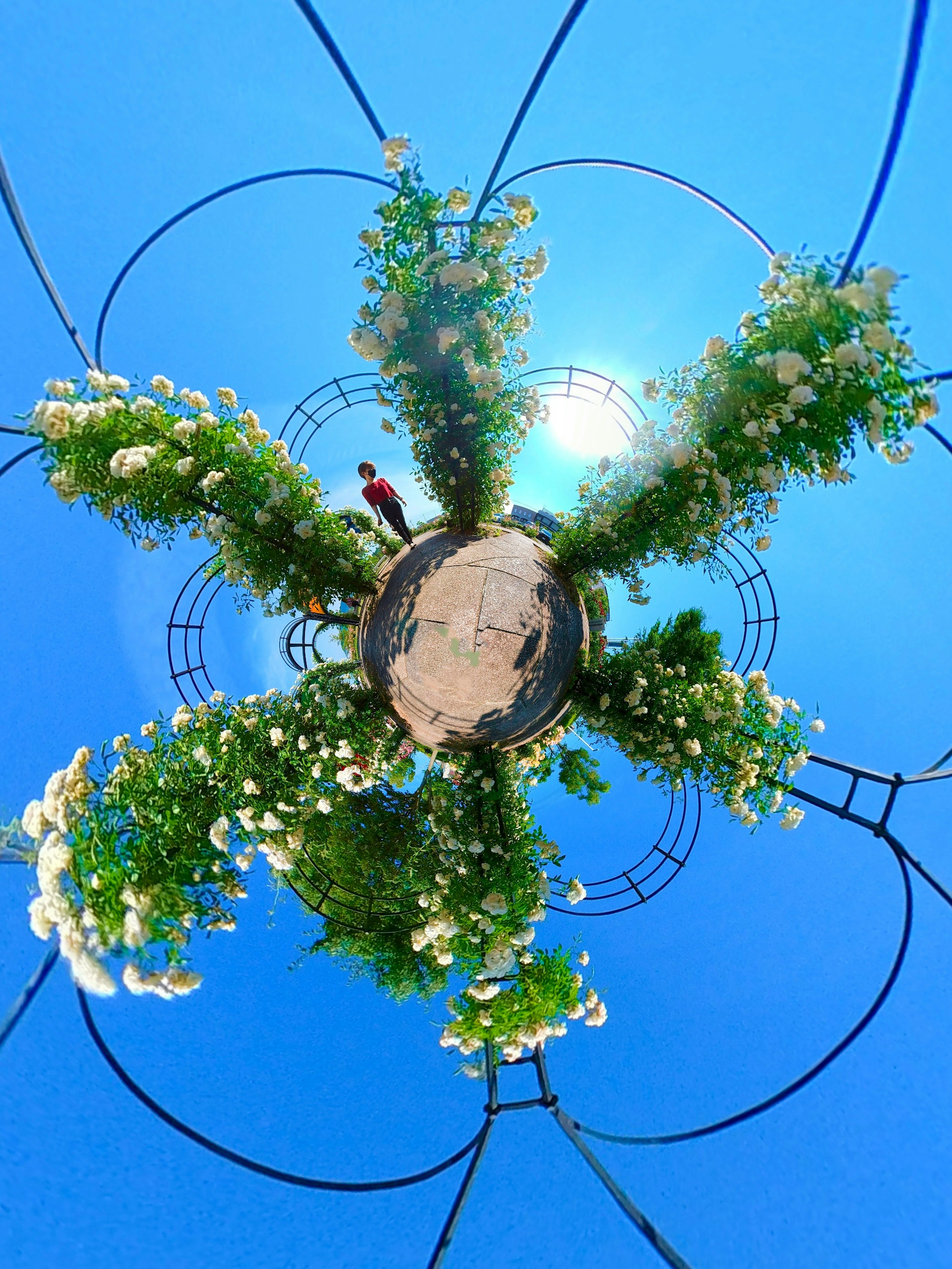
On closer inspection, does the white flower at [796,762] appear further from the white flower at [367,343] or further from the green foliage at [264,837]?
the white flower at [367,343]

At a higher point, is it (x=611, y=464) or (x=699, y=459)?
(x=611, y=464)

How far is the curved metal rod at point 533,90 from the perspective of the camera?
2953 mm

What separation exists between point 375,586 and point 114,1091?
14.7ft

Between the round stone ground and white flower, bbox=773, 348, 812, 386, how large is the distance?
2.32 meters

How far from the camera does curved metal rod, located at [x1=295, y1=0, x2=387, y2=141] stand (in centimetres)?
294

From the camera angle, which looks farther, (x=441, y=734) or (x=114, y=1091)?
(x=441, y=734)

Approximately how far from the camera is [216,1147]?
403cm

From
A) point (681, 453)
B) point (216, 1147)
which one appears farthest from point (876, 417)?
point (216, 1147)

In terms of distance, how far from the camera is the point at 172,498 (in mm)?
4172

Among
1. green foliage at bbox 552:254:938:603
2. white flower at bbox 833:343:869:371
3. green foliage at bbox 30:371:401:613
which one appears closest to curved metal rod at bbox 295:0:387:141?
green foliage at bbox 30:371:401:613

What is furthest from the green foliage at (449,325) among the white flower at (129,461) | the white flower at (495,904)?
the white flower at (495,904)

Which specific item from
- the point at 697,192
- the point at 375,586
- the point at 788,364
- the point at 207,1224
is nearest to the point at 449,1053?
the point at 207,1224

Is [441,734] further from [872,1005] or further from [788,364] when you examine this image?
[872,1005]

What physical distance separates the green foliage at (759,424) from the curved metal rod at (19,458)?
432 cm
